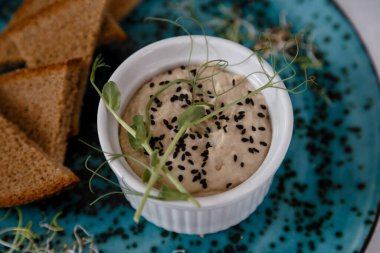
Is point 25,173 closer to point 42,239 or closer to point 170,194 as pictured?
point 42,239

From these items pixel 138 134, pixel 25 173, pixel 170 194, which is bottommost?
pixel 25 173

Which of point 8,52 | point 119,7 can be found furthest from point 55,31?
point 119,7

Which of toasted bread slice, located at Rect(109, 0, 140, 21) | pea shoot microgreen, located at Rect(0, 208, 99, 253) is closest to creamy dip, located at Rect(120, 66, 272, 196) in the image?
pea shoot microgreen, located at Rect(0, 208, 99, 253)

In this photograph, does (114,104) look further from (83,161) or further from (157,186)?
(83,161)

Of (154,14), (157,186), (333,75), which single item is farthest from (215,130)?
(154,14)

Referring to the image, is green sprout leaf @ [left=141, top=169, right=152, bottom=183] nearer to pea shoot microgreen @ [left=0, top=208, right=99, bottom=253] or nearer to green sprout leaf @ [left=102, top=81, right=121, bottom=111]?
green sprout leaf @ [left=102, top=81, right=121, bottom=111]
